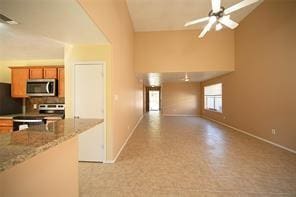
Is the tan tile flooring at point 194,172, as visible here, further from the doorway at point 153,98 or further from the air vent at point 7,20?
the doorway at point 153,98

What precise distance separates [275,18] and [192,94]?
7740 millimetres

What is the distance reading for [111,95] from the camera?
3361 mm

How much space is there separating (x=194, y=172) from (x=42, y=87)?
158 inches

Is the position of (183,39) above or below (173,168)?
above

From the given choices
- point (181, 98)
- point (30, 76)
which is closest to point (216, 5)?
point (30, 76)

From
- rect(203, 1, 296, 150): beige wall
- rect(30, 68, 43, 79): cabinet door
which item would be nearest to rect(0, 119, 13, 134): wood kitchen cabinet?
rect(30, 68, 43, 79): cabinet door

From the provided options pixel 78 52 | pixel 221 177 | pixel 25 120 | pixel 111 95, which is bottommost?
pixel 221 177

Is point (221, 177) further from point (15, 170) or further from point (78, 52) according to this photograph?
point (78, 52)

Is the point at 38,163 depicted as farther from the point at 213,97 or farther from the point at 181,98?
the point at 181,98

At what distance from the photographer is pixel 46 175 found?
54.5 inches

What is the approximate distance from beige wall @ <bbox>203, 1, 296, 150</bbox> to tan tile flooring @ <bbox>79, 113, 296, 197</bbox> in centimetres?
74

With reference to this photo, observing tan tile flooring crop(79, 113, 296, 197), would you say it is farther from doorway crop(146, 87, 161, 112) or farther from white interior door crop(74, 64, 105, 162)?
doorway crop(146, 87, 161, 112)

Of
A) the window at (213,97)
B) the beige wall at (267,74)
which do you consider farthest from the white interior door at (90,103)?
the window at (213,97)

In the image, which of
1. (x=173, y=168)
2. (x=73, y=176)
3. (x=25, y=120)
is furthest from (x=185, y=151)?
(x=25, y=120)
